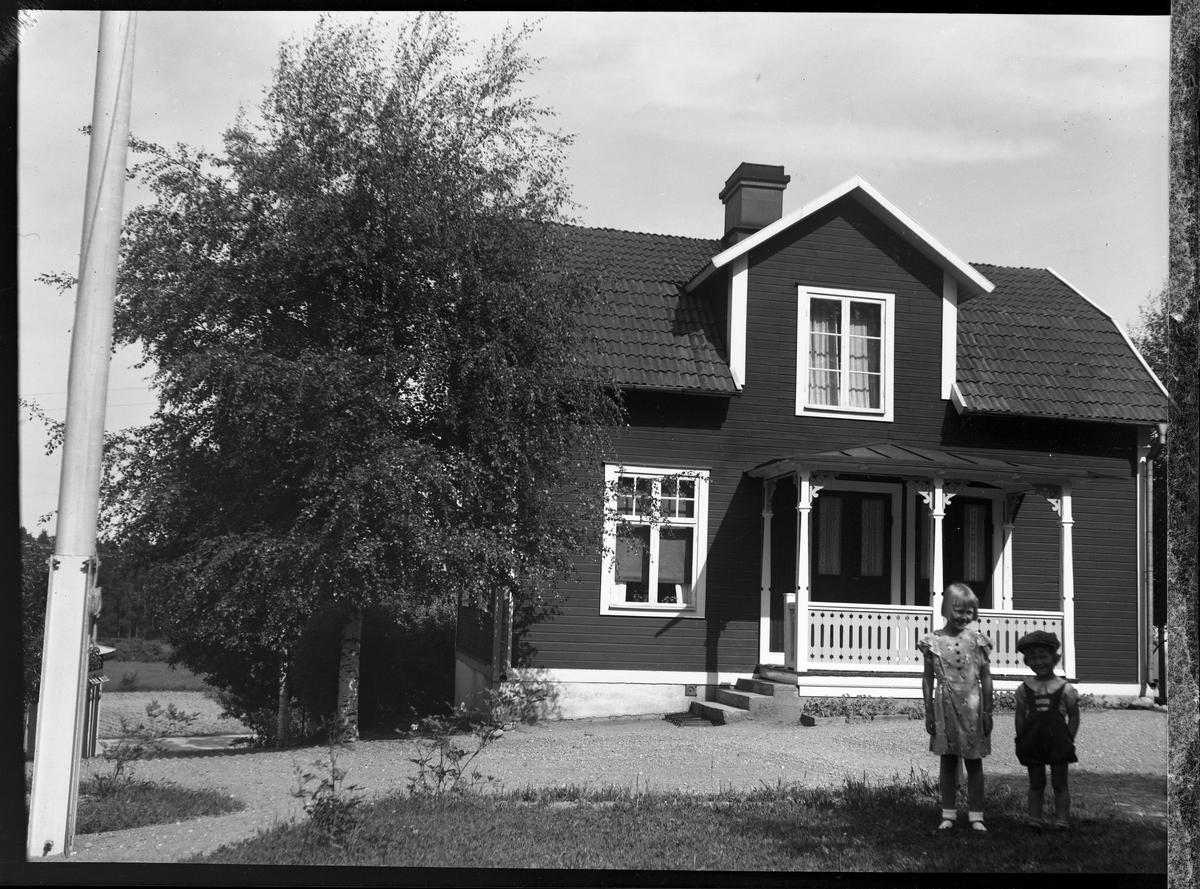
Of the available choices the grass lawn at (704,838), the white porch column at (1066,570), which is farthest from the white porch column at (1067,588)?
the grass lawn at (704,838)

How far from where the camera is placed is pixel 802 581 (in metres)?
12.3

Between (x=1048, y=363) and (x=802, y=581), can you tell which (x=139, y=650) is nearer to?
(x=802, y=581)

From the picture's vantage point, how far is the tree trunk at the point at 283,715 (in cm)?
909

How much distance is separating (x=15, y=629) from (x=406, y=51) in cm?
536

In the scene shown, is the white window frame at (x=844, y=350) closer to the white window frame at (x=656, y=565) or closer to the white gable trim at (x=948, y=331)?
the white gable trim at (x=948, y=331)

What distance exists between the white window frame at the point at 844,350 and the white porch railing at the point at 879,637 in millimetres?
2454

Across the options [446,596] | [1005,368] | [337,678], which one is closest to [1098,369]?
[1005,368]

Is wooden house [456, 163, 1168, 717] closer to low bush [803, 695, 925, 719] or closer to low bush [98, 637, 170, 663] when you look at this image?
low bush [803, 695, 925, 719]

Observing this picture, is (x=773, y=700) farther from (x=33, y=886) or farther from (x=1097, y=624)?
(x=33, y=886)

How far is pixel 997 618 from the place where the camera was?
12.7 m

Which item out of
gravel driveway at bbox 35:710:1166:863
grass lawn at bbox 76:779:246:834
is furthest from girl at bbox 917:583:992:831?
grass lawn at bbox 76:779:246:834

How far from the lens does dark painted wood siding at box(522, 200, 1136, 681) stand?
41.4 ft

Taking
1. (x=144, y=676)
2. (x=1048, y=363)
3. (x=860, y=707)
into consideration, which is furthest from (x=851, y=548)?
(x=144, y=676)

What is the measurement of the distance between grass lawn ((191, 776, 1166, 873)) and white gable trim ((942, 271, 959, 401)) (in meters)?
7.13
